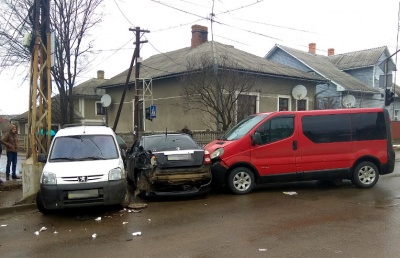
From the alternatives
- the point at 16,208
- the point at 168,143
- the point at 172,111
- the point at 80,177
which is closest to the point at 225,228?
the point at 80,177

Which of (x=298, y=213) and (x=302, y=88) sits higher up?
(x=302, y=88)

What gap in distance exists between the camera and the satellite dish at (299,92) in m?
23.9

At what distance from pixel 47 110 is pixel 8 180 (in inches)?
137

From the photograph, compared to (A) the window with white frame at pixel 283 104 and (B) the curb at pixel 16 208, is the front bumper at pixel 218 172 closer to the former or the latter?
(B) the curb at pixel 16 208

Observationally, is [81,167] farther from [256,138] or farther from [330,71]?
[330,71]

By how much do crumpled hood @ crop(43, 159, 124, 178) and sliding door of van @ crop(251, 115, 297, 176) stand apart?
338 centimetres

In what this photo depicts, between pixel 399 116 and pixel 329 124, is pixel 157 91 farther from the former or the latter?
pixel 399 116

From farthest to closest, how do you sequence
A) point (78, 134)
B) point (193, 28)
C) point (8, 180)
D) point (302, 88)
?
point (193, 28)
point (302, 88)
point (8, 180)
point (78, 134)

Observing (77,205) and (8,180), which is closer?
(77,205)

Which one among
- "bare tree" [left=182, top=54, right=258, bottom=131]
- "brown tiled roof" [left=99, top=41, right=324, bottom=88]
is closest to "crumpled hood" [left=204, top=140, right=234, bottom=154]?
"bare tree" [left=182, top=54, right=258, bottom=131]

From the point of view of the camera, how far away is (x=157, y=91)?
25.2 meters

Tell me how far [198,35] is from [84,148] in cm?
2097

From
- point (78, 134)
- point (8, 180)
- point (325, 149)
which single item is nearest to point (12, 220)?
point (78, 134)

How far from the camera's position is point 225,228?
245 inches
